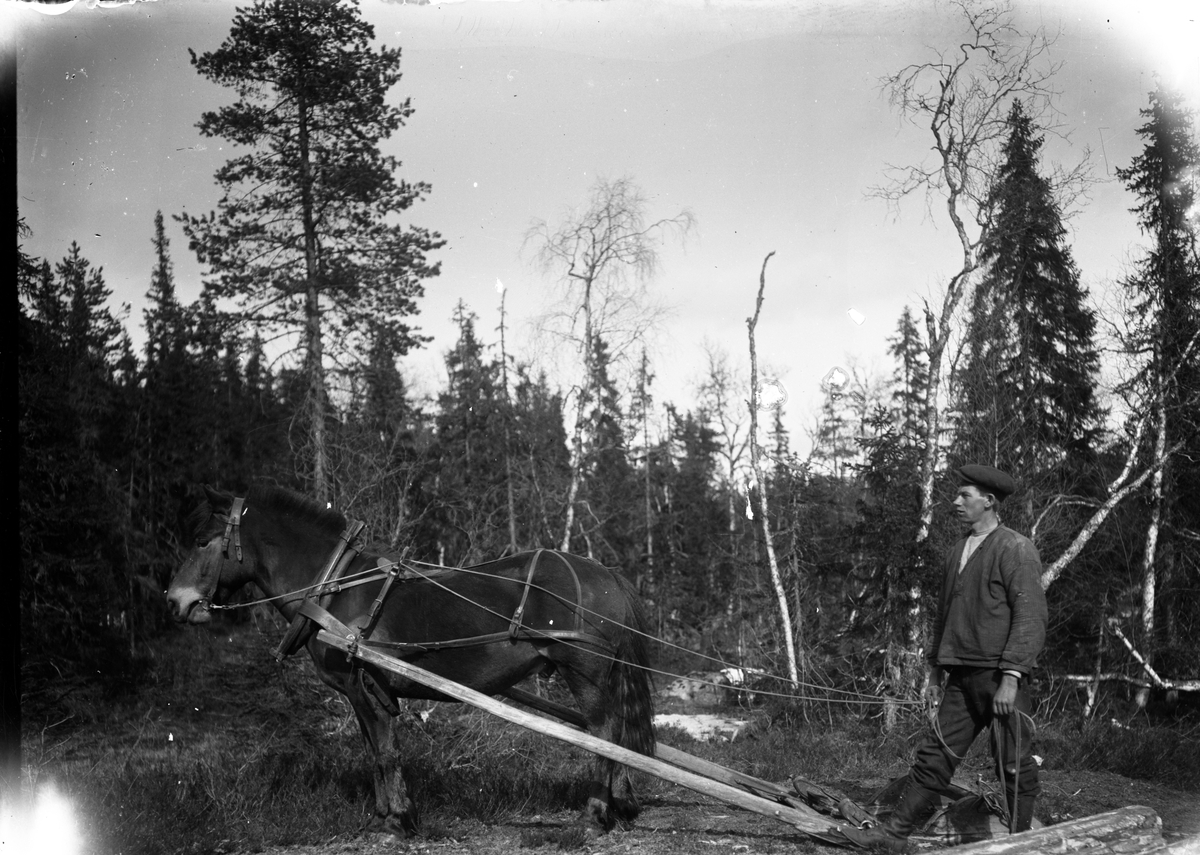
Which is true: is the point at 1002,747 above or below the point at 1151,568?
above

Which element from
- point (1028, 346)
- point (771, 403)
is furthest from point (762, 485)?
point (1028, 346)

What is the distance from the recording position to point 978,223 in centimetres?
1184

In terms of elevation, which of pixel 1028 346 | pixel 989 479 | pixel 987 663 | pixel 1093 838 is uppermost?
pixel 1028 346

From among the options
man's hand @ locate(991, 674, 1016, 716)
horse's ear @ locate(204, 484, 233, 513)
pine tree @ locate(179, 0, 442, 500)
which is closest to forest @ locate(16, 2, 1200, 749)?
pine tree @ locate(179, 0, 442, 500)

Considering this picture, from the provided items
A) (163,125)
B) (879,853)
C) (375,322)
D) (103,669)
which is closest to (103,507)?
(103,669)

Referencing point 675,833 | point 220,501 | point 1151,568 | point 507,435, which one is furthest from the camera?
point 507,435

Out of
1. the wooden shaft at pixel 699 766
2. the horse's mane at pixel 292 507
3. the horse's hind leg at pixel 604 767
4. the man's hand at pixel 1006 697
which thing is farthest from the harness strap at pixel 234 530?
the man's hand at pixel 1006 697

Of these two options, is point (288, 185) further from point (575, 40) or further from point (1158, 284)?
point (1158, 284)

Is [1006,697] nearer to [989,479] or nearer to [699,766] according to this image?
[989,479]

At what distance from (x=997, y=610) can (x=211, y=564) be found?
4779 mm

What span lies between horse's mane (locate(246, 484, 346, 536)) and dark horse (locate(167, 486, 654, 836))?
2cm

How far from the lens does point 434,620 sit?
5.54 m

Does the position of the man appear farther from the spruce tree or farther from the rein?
the spruce tree

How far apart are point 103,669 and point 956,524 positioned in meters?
14.3
